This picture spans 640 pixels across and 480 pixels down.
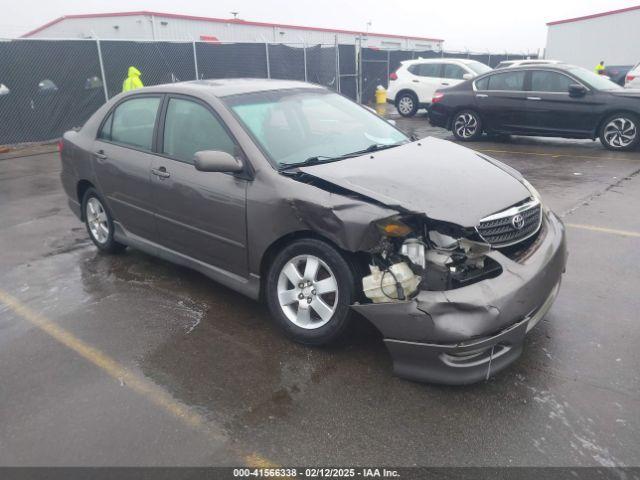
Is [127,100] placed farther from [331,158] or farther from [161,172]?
[331,158]

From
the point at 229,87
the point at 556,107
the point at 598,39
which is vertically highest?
the point at 598,39

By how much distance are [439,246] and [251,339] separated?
1453 mm

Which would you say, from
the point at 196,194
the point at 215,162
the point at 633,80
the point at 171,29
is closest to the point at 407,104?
the point at 633,80

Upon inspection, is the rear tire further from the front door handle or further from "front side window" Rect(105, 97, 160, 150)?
the front door handle

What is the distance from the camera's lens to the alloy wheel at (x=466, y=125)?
37.2ft

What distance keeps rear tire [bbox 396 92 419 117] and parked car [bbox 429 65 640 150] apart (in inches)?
197

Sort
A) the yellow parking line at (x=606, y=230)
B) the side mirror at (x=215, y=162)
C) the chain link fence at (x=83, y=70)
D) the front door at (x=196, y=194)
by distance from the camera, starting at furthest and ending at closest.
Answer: the chain link fence at (x=83, y=70) → the yellow parking line at (x=606, y=230) → the front door at (x=196, y=194) → the side mirror at (x=215, y=162)

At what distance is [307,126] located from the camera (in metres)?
4.03

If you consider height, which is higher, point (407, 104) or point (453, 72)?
point (453, 72)

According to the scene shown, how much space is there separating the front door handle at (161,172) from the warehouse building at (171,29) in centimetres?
1599

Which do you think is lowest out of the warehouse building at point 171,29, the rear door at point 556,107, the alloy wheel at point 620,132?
the alloy wheel at point 620,132

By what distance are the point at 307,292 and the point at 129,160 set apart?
223cm

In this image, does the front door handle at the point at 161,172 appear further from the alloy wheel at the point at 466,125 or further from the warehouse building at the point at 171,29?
the warehouse building at the point at 171,29

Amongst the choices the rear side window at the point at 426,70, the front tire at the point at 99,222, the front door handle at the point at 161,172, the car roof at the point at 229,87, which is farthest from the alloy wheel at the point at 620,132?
the front tire at the point at 99,222
